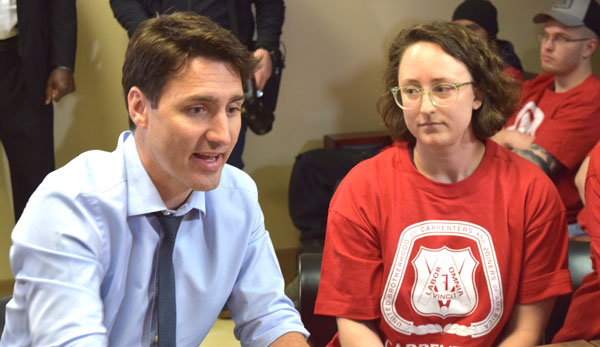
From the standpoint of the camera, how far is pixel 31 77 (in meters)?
2.93

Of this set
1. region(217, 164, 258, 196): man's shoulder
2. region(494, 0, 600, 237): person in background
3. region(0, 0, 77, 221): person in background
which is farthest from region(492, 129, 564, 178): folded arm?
region(0, 0, 77, 221): person in background

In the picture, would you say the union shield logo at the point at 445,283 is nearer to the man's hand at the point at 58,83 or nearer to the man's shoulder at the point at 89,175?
the man's shoulder at the point at 89,175

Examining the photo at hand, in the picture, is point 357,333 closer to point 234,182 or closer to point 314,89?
point 234,182

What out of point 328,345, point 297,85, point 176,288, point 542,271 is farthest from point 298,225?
point 176,288

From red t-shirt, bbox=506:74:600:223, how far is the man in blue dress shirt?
64.4 inches

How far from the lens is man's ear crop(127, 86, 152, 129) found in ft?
4.49

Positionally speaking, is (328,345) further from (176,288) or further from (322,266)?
(176,288)

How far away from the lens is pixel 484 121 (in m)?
1.83

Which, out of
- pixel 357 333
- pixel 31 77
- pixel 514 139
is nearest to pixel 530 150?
pixel 514 139

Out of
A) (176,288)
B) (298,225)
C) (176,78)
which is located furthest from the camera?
(298,225)

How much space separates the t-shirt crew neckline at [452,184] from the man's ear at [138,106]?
2.30 feet

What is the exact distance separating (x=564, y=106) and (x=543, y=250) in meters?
1.31

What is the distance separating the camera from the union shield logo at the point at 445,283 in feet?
5.55

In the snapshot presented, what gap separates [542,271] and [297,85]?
2.17 meters
